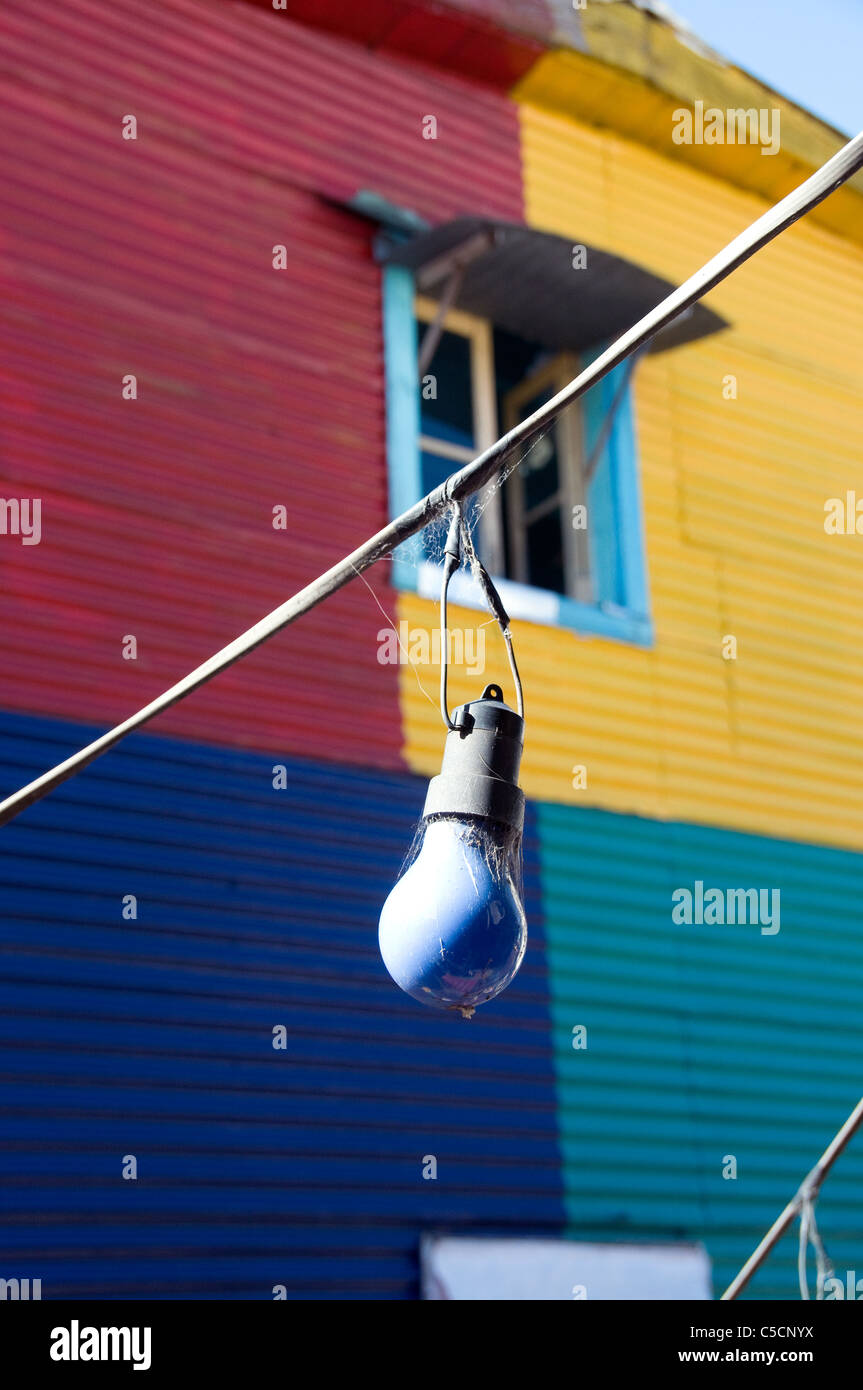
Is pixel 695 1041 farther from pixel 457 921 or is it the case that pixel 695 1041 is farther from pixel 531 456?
pixel 457 921

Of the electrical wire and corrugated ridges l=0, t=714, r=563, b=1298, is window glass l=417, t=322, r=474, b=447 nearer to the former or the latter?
corrugated ridges l=0, t=714, r=563, b=1298

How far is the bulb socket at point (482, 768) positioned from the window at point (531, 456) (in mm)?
4949

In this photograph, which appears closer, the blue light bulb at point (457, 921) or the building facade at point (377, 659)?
the blue light bulb at point (457, 921)

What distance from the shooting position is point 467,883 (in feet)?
9.18

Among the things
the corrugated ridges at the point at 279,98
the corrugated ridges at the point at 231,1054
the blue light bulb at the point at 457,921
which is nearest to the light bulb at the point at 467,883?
the blue light bulb at the point at 457,921

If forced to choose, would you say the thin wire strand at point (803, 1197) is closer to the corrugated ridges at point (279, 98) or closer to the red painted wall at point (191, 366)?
the red painted wall at point (191, 366)

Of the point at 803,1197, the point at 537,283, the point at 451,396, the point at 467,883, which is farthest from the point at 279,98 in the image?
the point at 467,883

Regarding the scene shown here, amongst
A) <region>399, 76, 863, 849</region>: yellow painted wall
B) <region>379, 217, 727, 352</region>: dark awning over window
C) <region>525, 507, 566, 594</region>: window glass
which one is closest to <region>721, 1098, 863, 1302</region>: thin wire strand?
<region>399, 76, 863, 849</region>: yellow painted wall

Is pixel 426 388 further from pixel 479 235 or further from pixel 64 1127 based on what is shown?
pixel 64 1127

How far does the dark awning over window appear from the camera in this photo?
8039 millimetres

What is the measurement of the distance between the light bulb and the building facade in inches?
144

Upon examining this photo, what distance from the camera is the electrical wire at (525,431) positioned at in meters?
2.36

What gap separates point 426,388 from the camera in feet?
28.9

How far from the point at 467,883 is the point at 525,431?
82 centimetres
